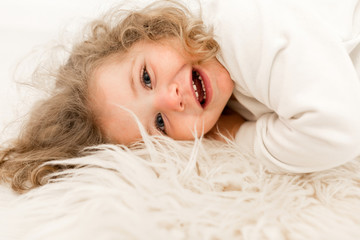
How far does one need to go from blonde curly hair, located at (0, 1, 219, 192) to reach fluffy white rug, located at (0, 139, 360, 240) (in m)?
0.10

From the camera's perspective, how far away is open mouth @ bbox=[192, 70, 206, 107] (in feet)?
3.22

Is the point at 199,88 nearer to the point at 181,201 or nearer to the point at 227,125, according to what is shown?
the point at 227,125

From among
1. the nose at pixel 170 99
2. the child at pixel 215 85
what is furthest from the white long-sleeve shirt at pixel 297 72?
the nose at pixel 170 99

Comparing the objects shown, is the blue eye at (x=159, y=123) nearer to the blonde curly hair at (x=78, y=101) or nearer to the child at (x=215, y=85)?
the child at (x=215, y=85)

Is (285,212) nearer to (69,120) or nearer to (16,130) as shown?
(69,120)

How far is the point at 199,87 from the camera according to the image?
1.00 metres

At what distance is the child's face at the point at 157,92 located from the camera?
3.01ft

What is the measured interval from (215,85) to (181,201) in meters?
0.36

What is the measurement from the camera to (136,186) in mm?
745

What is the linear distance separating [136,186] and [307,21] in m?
0.54

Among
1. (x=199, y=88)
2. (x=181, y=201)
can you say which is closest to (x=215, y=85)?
(x=199, y=88)

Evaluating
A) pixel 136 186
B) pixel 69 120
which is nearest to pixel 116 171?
pixel 136 186

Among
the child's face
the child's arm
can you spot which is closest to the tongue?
the child's face

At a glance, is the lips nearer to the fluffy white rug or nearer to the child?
the child
